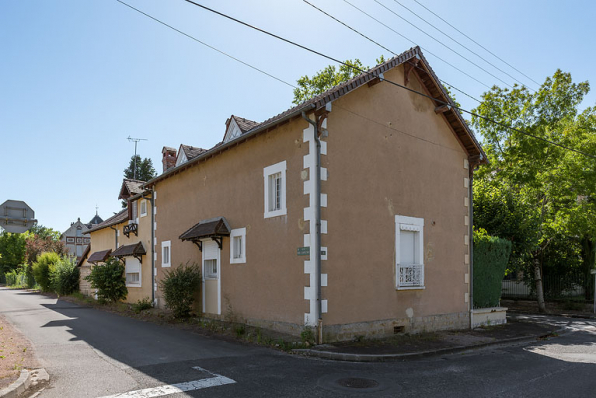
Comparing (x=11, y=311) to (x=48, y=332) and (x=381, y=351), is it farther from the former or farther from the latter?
(x=381, y=351)

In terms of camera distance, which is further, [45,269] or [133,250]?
[45,269]

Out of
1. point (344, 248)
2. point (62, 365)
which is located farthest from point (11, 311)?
point (344, 248)

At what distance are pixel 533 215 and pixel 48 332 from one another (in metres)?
17.9

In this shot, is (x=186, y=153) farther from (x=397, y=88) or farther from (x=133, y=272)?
(x=397, y=88)

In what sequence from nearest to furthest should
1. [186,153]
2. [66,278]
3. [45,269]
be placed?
1. [186,153]
2. [66,278]
3. [45,269]

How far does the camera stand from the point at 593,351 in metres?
11.1

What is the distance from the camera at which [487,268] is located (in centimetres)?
1627

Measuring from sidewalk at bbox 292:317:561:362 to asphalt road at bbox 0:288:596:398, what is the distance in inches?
14.4

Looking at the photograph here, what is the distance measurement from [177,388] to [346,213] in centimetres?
602

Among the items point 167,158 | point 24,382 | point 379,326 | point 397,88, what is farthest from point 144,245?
point 24,382

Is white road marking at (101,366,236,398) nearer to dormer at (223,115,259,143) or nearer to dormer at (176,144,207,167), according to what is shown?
dormer at (223,115,259,143)

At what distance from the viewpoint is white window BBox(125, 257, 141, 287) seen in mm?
21438

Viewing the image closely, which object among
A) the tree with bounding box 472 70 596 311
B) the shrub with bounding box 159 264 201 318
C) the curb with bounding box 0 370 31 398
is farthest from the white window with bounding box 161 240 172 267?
the tree with bounding box 472 70 596 311

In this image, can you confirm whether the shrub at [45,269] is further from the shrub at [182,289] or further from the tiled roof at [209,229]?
the tiled roof at [209,229]
